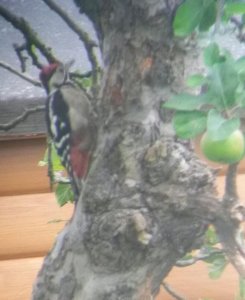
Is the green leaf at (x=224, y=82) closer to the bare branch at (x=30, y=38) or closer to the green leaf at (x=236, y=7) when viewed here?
the green leaf at (x=236, y=7)

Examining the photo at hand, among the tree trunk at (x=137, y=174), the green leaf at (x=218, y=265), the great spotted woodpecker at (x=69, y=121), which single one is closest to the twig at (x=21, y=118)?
the great spotted woodpecker at (x=69, y=121)

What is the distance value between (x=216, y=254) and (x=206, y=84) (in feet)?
0.83

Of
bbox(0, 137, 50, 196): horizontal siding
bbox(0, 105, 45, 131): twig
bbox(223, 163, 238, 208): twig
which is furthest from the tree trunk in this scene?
bbox(0, 137, 50, 196): horizontal siding

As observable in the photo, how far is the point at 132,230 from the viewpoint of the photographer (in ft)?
1.89

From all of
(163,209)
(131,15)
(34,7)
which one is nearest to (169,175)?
(163,209)

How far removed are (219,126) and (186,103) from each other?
0.13 ft

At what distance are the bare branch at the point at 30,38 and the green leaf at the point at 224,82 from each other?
0.26 meters

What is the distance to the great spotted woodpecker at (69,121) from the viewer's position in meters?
0.64

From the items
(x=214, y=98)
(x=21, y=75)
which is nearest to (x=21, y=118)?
(x=21, y=75)

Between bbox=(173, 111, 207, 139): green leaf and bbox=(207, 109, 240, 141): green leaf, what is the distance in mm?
16

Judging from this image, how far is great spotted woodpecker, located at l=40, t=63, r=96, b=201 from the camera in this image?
2.10 feet

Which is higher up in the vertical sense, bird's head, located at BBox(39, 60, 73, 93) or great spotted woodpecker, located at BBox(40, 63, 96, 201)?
bird's head, located at BBox(39, 60, 73, 93)

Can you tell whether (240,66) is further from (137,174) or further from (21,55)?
(21,55)

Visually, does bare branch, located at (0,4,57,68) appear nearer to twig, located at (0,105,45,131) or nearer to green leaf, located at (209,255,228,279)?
→ twig, located at (0,105,45,131)
